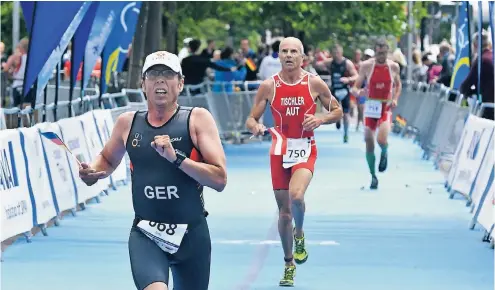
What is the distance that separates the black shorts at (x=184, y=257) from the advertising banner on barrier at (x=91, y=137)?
985 cm

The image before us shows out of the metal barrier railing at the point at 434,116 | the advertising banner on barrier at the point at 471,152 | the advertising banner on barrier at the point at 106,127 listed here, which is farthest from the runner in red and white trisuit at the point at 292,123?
the advertising banner on barrier at the point at 106,127

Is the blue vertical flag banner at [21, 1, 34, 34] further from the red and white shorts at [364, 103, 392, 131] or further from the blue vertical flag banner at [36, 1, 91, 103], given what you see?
the red and white shorts at [364, 103, 392, 131]

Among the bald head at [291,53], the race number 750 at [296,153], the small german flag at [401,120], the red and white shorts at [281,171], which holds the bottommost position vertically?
the small german flag at [401,120]

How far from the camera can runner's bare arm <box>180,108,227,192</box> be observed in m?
7.04

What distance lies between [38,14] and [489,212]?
5.75m

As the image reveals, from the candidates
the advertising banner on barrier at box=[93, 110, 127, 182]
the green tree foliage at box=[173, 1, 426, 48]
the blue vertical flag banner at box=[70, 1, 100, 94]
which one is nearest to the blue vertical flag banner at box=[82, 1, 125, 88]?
the blue vertical flag banner at box=[70, 1, 100, 94]

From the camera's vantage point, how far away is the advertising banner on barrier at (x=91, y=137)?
1728cm

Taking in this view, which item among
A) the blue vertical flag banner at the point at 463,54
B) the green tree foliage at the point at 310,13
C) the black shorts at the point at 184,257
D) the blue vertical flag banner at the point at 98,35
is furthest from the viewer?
the green tree foliage at the point at 310,13

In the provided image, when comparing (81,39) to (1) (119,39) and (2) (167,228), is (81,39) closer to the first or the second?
(1) (119,39)

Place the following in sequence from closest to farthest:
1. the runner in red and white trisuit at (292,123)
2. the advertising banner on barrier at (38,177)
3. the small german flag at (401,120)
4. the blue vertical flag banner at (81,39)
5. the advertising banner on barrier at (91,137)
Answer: the runner in red and white trisuit at (292,123) → the advertising banner on barrier at (38,177) → the advertising banner on barrier at (91,137) → the blue vertical flag banner at (81,39) → the small german flag at (401,120)

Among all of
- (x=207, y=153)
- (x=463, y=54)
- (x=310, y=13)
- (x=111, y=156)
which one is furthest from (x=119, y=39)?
(x=207, y=153)

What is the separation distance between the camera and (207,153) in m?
7.16

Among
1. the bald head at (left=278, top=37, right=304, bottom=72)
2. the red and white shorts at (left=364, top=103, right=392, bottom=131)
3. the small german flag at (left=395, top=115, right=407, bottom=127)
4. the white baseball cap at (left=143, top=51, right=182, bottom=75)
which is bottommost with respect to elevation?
the small german flag at (left=395, top=115, right=407, bottom=127)

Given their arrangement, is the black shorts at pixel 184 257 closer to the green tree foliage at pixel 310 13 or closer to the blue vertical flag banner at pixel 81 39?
the blue vertical flag banner at pixel 81 39
